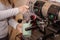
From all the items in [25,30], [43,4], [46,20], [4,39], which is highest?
[43,4]

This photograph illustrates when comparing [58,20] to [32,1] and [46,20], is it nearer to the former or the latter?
[46,20]

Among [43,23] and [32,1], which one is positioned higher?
[32,1]

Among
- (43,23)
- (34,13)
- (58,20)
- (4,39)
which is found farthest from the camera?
(4,39)

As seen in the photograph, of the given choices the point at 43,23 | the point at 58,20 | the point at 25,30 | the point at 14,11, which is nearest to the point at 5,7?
the point at 14,11

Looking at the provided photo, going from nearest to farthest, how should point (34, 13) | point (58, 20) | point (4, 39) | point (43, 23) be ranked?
point (58, 20), point (43, 23), point (34, 13), point (4, 39)

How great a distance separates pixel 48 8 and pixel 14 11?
0.95ft

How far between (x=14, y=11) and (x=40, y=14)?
23 centimetres

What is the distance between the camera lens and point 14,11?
107 cm

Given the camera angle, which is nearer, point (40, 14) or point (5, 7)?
point (40, 14)

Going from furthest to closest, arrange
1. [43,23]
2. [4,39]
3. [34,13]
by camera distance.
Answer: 1. [4,39]
2. [34,13]
3. [43,23]

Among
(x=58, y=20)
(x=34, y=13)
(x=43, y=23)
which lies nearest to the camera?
(x=58, y=20)

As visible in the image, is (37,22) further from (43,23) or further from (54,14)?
(54,14)

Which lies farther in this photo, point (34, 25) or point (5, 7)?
point (5, 7)

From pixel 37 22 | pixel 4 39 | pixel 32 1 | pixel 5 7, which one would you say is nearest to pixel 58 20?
pixel 37 22
